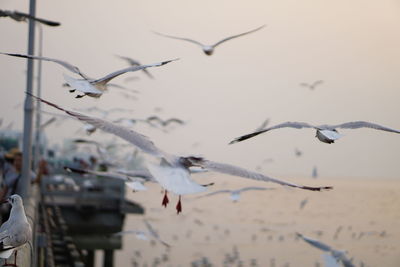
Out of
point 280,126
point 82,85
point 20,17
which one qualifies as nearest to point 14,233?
point 82,85

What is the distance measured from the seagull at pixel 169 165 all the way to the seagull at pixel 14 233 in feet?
3.27

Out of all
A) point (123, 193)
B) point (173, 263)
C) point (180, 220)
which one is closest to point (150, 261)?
point (173, 263)

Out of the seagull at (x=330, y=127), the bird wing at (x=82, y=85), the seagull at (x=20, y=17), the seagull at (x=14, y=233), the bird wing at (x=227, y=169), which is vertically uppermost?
the seagull at (x=20, y=17)

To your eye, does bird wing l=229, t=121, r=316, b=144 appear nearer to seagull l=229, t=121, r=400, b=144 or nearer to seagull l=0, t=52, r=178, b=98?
seagull l=229, t=121, r=400, b=144

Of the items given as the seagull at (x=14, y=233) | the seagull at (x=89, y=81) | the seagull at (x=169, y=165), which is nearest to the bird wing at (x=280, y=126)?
the seagull at (x=169, y=165)

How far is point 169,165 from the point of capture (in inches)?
168

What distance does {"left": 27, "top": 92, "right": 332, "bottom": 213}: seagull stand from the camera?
397 cm

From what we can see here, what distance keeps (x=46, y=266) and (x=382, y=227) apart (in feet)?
105

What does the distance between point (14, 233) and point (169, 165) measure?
4.20 feet

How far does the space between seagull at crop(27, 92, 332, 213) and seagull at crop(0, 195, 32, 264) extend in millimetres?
996

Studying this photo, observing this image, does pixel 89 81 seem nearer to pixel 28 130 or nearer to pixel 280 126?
pixel 280 126

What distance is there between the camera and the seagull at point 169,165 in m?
3.97

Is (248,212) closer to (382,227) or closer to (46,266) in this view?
(382,227)

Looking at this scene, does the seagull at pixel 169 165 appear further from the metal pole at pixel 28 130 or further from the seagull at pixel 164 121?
the seagull at pixel 164 121
